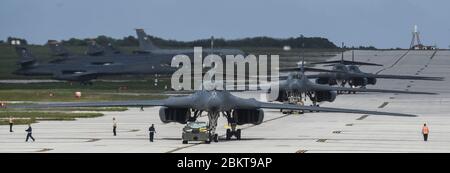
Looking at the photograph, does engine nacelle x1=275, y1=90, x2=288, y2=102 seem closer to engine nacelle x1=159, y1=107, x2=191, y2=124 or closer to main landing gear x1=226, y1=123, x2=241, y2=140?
main landing gear x1=226, y1=123, x2=241, y2=140

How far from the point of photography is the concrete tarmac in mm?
43406

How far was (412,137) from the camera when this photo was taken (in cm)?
5106

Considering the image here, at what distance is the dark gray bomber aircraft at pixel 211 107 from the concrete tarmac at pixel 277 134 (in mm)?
1172

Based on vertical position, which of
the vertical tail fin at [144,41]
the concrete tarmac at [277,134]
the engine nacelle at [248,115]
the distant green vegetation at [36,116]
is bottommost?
the concrete tarmac at [277,134]

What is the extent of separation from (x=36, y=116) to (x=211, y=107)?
2659 centimetres

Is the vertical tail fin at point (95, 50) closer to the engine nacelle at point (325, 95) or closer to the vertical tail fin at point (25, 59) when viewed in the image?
the vertical tail fin at point (25, 59)

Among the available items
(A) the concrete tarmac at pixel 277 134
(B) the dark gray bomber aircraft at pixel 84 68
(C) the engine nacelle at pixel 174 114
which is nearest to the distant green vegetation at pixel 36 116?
(A) the concrete tarmac at pixel 277 134

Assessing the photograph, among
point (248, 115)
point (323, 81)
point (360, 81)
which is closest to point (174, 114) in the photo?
point (248, 115)

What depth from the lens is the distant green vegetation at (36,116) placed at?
2560 inches

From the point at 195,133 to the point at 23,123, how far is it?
19646 millimetres

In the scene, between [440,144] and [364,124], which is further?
[364,124]

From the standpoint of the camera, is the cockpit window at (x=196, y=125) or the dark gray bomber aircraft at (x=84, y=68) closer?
the cockpit window at (x=196, y=125)
